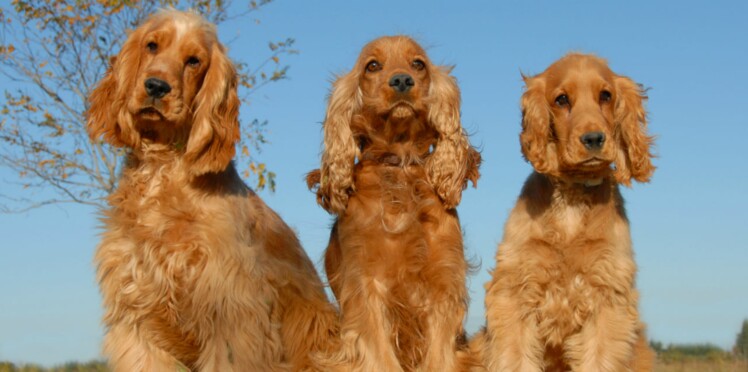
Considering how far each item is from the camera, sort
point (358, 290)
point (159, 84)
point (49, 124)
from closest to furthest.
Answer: point (159, 84), point (358, 290), point (49, 124)

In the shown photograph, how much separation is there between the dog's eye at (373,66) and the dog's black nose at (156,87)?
1549mm

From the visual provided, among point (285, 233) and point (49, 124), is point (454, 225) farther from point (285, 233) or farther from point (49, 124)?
point (49, 124)

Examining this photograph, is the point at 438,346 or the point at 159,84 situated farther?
the point at 438,346

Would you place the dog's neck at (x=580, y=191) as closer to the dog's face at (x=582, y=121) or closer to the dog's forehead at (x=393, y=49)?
the dog's face at (x=582, y=121)

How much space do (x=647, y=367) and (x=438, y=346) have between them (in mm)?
1333

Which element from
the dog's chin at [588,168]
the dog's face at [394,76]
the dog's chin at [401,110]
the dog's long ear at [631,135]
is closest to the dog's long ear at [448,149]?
the dog's face at [394,76]

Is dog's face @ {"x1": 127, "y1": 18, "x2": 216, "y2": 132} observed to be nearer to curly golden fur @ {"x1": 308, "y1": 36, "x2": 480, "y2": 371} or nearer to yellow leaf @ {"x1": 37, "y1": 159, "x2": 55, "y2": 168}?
curly golden fur @ {"x1": 308, "y1": 36, "x2": 480, "y2": 371}

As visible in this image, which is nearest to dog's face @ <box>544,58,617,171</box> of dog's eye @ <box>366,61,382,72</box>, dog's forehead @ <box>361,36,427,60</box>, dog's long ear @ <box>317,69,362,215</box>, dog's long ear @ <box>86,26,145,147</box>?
dog's forehead @ <box>361,36,427,60</box>

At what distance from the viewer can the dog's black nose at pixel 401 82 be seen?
19.7ft

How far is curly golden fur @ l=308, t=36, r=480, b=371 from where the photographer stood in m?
5.95

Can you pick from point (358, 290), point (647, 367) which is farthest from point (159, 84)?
point (647, 367)

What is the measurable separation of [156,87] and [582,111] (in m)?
2.49

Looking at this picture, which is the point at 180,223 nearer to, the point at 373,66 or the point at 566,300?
the point at 373,66

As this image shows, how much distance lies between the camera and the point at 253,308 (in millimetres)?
5484
